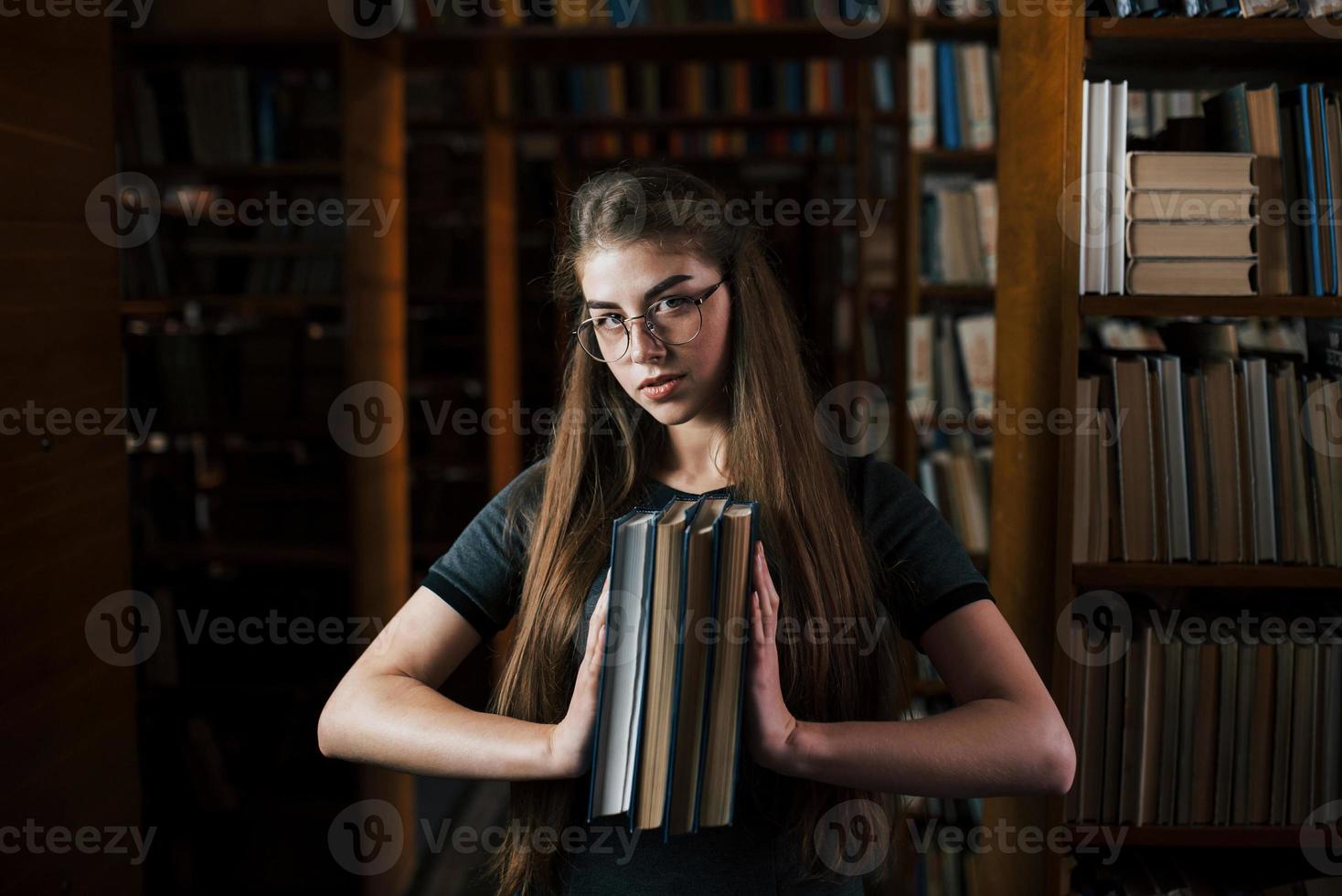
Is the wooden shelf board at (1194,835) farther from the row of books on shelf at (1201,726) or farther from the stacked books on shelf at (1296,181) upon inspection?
the stacked books on shelf at (1296,181)

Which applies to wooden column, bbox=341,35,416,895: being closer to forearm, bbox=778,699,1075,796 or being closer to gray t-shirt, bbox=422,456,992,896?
gray t-shirt, bbox=422,456,992,896

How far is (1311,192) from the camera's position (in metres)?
1.40

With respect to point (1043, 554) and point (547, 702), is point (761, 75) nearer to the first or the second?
point (1043, 554)

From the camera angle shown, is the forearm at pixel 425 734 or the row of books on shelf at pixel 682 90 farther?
the row of books on shelf at pixel 682 90

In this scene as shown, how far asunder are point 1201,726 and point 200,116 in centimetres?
308

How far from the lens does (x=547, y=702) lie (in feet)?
4.09

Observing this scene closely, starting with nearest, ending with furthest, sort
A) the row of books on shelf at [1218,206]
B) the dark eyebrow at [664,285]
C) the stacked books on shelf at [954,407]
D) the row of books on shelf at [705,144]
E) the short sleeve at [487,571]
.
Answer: the dark eyebrow at [664,285]
the short sleeve at [487,571]
the row of books on shelf at [1218,206]
the stacked books on shelf at [954,407]
the row of books on shelf at [705,144]

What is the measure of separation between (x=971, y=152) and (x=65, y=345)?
225cm

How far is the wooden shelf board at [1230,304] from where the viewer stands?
1.37 meters

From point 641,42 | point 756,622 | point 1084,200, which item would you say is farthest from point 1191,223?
point 641,42

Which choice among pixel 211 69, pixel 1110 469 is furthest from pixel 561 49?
pixel 1110 469

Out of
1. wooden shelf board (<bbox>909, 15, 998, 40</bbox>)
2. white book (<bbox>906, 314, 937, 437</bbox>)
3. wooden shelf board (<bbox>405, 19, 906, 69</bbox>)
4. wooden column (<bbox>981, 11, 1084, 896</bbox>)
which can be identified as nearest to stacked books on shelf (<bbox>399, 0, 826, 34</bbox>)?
wooden shelf board (<bbox>405, 19, 906, 69</bbox>)

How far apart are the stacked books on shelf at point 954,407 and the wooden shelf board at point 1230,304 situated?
1497 millimetres

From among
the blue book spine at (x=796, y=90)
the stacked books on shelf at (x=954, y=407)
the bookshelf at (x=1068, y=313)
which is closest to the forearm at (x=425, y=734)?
the bookshelf at (x=1068, y=313)
